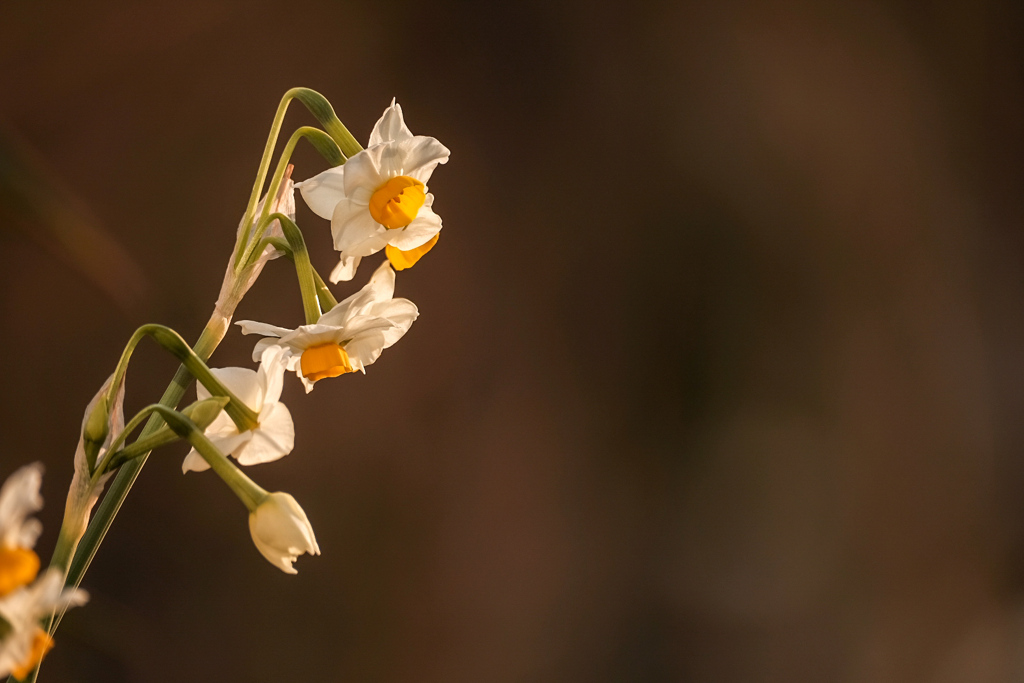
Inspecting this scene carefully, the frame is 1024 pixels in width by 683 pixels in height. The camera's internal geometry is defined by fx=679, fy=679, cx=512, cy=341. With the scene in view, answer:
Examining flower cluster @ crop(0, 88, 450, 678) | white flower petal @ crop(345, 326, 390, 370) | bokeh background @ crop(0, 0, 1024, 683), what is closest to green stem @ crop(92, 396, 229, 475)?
flower cluster @ crop(0, 88, 450, 678)

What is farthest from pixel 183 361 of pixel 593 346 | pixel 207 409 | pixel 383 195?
pixel 593 346

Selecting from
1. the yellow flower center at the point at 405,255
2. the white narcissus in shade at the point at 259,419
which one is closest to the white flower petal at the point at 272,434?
the white narcissus in shade at the point at 259,419

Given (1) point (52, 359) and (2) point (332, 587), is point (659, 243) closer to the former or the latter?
(2) point (332, 587)

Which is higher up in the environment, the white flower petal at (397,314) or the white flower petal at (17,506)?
the white flower petal at (397,314)

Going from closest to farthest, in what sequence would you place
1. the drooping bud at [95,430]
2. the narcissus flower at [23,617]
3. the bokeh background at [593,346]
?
the narcissus flower at [23,617] < the drooping bud at [95,430] < the bokeh background at [593,346]

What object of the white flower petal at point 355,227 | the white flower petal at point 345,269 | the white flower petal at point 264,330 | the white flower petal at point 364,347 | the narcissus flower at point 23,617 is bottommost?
the narcissus flower at point 23,617

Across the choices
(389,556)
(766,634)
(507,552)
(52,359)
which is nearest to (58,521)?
(52,359)

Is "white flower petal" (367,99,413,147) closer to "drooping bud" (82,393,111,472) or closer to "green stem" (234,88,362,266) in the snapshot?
"green stem" (234,88,362,266)

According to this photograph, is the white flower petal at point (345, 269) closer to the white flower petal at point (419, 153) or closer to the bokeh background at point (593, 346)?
the white flower petal at point (419, 153)
